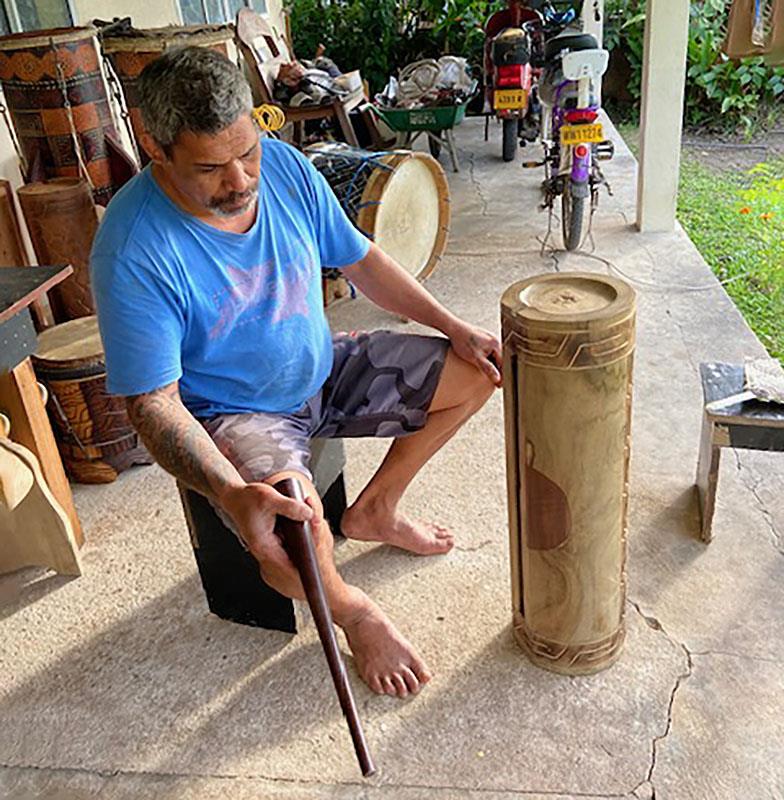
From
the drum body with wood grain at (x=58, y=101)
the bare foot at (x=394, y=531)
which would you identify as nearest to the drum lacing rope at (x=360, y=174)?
the drum body with wood grain at (x=58, y=101)

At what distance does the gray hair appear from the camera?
1664 mm

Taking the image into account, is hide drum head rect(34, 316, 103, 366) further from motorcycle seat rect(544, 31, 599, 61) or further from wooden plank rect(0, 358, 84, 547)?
motorcycle seat rect(544, 31, 599, 61)

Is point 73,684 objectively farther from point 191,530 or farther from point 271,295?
point 271,295

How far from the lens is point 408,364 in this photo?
2164 mm

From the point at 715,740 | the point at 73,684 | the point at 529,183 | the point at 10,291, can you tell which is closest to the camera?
the point at 715,740

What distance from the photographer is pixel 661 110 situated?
429 centimetres

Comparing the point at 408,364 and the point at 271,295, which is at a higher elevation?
the point at 271,295

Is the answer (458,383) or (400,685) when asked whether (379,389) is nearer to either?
(458,383)

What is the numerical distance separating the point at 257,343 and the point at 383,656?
781mm

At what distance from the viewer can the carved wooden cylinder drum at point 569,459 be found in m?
1.64

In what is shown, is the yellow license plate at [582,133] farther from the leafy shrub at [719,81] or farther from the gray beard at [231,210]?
the leafy shrub at [719,81]

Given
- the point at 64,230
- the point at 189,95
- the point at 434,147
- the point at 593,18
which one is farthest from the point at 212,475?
the point at 593,18

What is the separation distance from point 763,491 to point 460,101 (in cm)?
426

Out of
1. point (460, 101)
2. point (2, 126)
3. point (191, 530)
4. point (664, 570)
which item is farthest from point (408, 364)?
point (460, 101)
